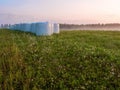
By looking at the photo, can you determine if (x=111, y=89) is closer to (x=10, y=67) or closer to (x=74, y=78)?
(x=74, y=78)

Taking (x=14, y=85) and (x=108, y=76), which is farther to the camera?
(x=108, y=76)

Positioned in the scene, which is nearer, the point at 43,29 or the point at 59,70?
the point at 59,70

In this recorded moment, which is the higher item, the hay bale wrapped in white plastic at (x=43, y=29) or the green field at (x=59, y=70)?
the hay bale wrapped in white plastic at (x=43, y=29)

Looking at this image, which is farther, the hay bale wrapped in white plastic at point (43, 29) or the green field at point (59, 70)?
the hay bale wrapped in white plastic at point (43, 29)

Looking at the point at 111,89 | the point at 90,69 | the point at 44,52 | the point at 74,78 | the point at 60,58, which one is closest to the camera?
the point at 111,89

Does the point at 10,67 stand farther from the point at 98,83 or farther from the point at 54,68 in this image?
the point at 98,83

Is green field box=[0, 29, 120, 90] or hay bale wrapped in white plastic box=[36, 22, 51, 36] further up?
hay bale wrapped in white plastic box=[36, 22, 51, 36]

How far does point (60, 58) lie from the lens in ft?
53.4

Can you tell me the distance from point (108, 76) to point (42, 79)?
9.03 ft

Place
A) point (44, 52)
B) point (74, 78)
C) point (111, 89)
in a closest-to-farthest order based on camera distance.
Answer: point (111, 89)
point (74, 78)
point (44, 52)

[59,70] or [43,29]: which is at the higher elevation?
[43,29]

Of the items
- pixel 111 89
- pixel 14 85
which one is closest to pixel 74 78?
pixel 111 89

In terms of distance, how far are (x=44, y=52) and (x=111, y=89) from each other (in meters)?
5.71

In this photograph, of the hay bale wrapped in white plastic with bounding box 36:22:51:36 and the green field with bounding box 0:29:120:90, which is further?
the hay bale wrapped in white plastic with bounding box 36:22:51:36
